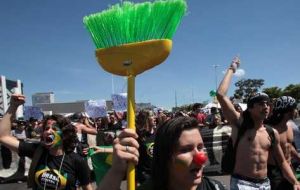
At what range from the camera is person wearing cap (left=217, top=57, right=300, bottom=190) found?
480 centimetres

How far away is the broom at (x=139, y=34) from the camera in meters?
2.11

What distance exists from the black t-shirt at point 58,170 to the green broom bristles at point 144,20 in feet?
7.92

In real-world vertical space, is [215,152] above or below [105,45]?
below

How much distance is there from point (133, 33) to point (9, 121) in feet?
7.04

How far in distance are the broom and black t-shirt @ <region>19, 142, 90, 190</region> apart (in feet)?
7.72

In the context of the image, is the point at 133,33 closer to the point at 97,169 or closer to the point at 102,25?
the point at 102,25

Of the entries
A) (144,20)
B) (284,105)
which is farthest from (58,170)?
(284,105)

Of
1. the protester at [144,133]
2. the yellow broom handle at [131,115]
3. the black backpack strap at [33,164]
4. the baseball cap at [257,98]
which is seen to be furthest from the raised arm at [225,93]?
the yellow broom handle at [131,115]

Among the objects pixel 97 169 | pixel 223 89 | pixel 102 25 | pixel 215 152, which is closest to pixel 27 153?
pixel 223 89

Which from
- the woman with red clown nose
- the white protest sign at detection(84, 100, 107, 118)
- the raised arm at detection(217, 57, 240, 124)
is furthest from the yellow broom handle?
the white protest sign at detection(84, 100, 107, 118)

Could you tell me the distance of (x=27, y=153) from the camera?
170 inches

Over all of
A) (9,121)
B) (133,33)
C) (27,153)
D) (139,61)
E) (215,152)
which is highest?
(133,33)

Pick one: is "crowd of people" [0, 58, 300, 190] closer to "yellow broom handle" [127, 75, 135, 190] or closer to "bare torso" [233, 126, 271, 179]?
"bare torso" [233, 126, 271, 179]

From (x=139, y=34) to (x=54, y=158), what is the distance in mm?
2559
